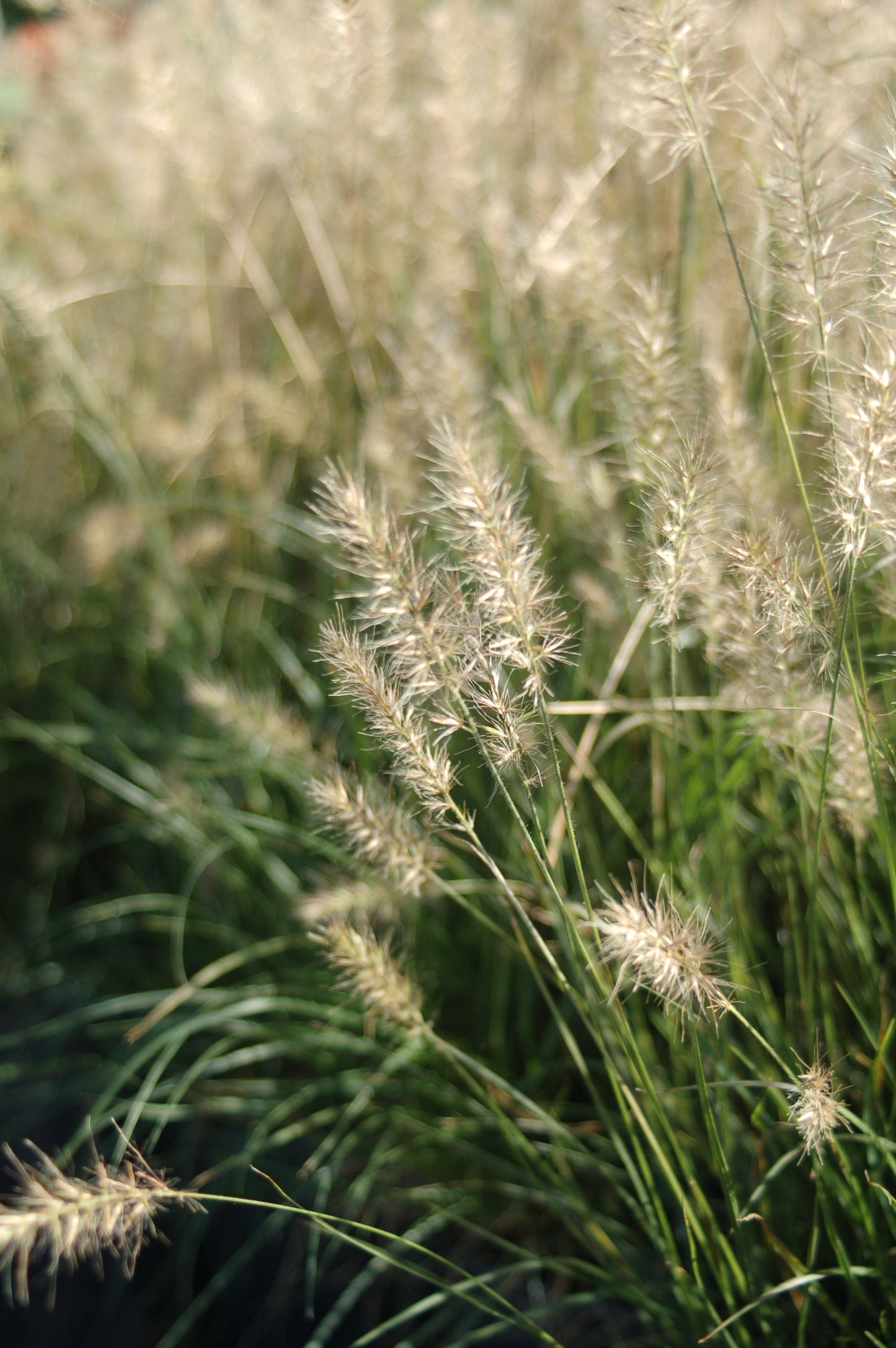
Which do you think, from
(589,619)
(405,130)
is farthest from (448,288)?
(589,619)

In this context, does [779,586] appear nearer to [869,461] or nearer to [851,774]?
[869,461]

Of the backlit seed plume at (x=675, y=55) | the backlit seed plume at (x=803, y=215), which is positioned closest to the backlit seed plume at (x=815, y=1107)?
the backlit seed plume at (x=803, y=215)

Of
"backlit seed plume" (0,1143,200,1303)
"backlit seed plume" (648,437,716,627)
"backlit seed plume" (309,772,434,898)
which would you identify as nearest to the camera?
"backlit seed plume" (0,1143,200,1303)

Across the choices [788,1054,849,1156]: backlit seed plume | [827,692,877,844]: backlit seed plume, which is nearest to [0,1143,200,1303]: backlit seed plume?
[788,1054,849,1156]: backlit seed plume

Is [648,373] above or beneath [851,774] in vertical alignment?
above

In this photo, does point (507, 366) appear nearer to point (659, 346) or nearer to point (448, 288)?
point (448, 288)

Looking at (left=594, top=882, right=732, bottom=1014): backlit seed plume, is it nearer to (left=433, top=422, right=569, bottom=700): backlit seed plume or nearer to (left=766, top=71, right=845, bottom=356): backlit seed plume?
(left=433, top=422, right=569, bottom=700): backlit seed plume

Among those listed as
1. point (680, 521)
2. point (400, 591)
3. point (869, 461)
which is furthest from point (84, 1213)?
point (869, 461)
